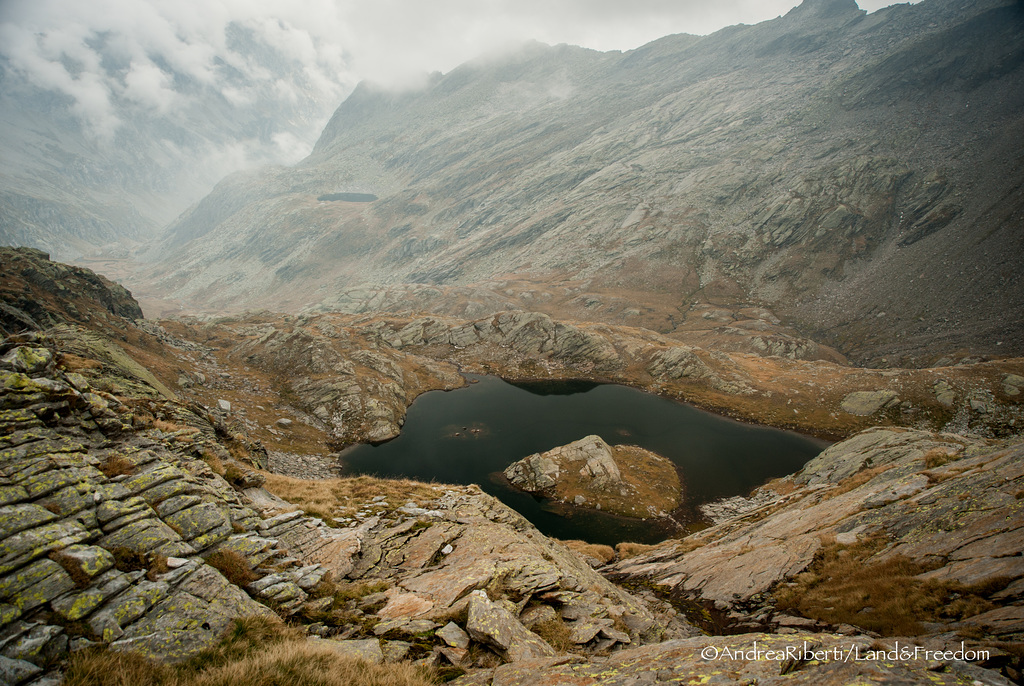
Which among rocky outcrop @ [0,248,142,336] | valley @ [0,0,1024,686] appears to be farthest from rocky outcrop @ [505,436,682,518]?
rocky outcrop @ [0,248,142,336]

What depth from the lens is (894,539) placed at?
53.1 ft

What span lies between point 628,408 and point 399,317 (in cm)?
6284

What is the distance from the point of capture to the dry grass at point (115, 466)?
13.1 meters

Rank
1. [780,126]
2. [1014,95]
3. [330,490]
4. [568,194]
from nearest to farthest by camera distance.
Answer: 1. [330,490]
2. [1014,95]
3. [780,126]
4. [568,194]

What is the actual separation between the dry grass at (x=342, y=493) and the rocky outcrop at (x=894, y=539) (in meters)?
15.5

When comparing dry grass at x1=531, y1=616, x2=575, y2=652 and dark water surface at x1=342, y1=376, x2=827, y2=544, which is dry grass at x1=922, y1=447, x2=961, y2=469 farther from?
dry grass at x1=531, y1=616, x2=575, y2=652

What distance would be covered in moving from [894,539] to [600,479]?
26232 mm

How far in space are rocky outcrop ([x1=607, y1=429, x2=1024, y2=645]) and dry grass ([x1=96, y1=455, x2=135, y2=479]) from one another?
84.3 feet

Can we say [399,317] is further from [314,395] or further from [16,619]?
[16,619]

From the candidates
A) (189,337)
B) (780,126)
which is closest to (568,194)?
(780,126)

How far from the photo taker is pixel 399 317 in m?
96.1

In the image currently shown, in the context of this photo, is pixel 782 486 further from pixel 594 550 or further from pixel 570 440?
pixel 570 440

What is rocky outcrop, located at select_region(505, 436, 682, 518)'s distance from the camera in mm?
38969

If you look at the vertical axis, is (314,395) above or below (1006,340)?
above
